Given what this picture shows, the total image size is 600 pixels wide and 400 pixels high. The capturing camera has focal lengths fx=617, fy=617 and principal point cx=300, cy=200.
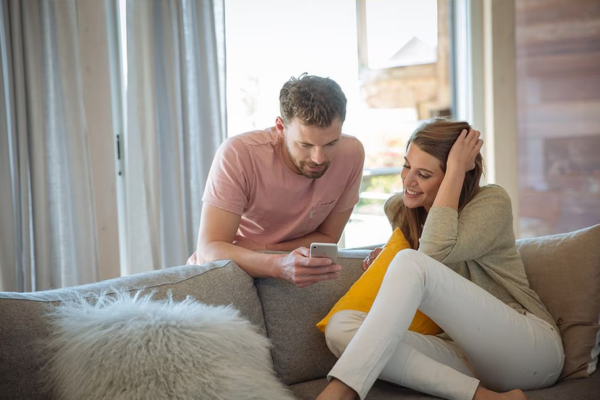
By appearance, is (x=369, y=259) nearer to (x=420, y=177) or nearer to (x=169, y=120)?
(x=420, y=177)

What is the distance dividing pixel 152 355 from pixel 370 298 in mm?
762

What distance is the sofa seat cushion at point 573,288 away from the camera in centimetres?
189

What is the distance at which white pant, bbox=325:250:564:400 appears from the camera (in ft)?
5.17

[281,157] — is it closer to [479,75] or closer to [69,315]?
[69,315]

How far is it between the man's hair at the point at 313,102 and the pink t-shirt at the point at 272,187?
0.63 ft

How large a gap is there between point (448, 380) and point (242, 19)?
2509mm

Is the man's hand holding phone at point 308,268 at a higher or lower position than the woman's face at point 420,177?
lower

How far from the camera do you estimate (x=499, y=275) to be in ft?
6.32

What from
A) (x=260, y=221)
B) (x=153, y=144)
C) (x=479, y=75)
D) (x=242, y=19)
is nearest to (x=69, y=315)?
(x=260, y=221)

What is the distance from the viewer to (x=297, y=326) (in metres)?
1.94

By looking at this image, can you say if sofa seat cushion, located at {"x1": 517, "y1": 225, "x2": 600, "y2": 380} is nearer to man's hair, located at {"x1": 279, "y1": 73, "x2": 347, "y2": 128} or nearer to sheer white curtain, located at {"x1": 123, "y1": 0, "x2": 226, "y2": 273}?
man's hair, located at {"x1": 279, "y1": 73, "x2": 347, "y2": 128}

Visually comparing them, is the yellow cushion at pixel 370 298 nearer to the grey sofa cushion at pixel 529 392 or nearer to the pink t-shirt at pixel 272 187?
the grey sofa cushion at pixel 529 392

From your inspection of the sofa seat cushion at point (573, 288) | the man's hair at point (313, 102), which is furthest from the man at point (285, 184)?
the sofa seat cushion at point (573, 288)

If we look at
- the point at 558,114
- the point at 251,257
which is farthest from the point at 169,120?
the point at 558,114
